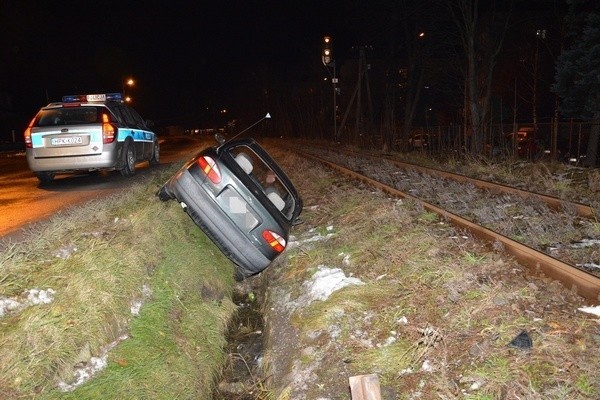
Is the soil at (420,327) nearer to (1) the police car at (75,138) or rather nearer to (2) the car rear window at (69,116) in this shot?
(1) the police car at (75,138)

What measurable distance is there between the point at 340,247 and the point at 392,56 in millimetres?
26335

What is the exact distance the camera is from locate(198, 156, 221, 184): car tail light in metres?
4.96

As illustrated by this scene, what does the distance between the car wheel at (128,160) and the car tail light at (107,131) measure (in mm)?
702

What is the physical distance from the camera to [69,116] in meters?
8.55

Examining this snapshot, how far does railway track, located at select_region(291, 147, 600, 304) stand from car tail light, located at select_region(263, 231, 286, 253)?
7.25 ft

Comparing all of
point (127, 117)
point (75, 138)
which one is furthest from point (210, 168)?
point (127, 117)

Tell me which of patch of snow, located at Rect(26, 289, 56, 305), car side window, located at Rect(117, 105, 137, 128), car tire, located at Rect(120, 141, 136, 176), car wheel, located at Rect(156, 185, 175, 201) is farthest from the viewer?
car side window, located at Rect(117, 105, 137, 128)

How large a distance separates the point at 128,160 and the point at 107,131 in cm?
131

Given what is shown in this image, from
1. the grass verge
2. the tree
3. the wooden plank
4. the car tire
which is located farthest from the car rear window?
the tree

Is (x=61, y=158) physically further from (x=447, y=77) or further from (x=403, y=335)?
(x=447, y=77)

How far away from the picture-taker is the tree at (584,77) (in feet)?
47.6

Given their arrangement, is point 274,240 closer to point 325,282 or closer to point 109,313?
point 325,282

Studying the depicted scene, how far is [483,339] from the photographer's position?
118 inches

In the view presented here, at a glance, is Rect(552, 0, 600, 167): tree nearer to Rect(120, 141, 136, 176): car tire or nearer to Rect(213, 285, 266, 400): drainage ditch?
Rect(213, 285, 266, 400): drainage ditch
